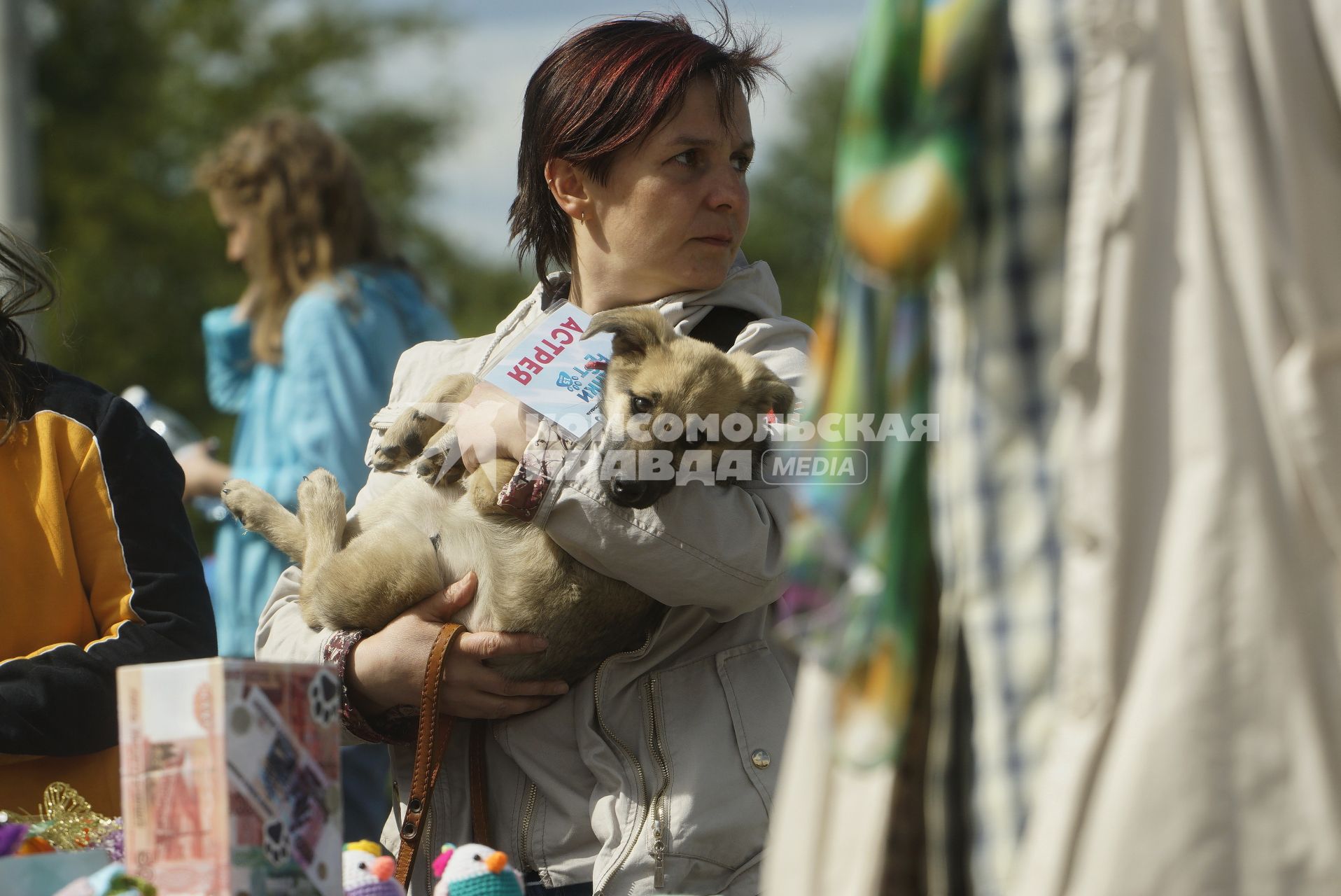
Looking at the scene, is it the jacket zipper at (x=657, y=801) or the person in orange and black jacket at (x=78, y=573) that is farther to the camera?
the person in orange and black jacket at (x=78, y=573)

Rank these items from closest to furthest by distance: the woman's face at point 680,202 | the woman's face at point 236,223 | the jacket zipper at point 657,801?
the jacket zipper at point 657,801 < the woman's face at point 680,202 < the woman's face at point 236,223

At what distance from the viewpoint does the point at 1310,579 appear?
5.02 ft

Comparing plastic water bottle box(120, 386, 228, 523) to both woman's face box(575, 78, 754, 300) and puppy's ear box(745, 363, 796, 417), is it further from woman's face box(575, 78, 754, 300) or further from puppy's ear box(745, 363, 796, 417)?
woman's face box(575, 78, 754, 300)

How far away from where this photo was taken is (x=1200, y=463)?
1530 mm

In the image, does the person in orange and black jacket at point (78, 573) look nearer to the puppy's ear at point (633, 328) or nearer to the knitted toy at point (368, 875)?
the knitted toy at point (368, 875)

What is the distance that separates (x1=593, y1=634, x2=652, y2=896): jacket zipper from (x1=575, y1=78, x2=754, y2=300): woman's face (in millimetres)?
844

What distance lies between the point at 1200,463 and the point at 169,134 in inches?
1019

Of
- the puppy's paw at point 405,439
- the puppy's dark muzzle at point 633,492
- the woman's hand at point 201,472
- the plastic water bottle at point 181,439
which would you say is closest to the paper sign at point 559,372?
the puppy's dark muzzle at point 633,492

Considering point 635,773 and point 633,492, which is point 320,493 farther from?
point 635,773

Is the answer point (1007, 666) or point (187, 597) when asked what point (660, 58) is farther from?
point (1007, 666)

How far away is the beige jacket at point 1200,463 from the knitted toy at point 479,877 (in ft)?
3.05

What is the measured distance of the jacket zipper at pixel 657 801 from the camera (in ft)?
8.59

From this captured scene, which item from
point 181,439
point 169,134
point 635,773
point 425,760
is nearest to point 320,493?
point 425,760

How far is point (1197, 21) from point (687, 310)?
172 cm
